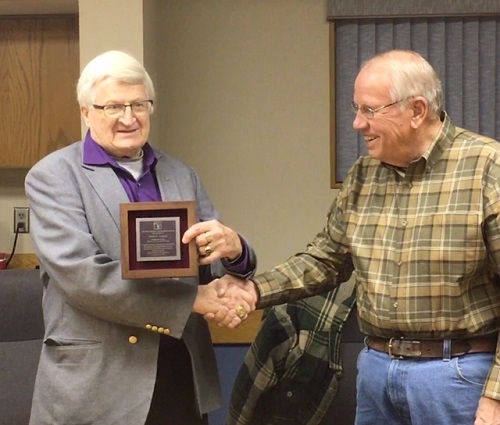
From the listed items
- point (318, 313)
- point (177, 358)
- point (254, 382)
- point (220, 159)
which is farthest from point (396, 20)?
point (177, 358)

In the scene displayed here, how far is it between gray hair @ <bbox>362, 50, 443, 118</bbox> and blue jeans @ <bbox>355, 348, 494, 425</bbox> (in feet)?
1.77

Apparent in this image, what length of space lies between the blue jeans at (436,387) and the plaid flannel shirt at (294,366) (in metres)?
0.67

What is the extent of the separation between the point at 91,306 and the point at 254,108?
71.7 inches

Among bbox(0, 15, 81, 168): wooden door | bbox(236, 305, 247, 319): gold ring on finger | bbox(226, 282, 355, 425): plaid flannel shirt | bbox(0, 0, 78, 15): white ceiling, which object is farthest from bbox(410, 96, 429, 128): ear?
bbox(0, 15, 81, 168): wooden door

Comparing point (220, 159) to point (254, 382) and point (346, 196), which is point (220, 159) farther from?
point (346, 196)

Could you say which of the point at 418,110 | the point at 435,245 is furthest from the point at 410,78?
the point at 435,245

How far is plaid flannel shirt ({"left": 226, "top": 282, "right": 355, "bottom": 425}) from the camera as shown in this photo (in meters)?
2.31

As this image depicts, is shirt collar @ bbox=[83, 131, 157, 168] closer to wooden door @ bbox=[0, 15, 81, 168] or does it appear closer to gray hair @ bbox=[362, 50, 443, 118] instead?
gray hair @ bbox=[362, 50, 443, 118]

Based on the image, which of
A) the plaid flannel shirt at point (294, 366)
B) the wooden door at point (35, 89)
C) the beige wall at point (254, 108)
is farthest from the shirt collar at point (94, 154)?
the wooden door at point (35, 89)

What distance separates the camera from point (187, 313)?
160 centimetres

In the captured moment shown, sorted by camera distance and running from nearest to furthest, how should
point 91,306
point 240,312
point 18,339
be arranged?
point 91,306, point 240,312, point 18,339

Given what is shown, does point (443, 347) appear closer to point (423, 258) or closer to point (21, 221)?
point (423, 258)

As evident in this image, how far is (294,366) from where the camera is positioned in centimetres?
232

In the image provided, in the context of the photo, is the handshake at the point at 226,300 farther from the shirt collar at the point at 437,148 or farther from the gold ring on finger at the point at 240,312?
the shirt collar at the point at 437,148
